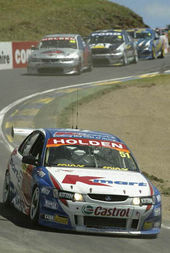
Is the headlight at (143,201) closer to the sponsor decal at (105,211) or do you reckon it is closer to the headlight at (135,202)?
the headlight at (135,202)

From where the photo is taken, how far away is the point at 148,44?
38.8m

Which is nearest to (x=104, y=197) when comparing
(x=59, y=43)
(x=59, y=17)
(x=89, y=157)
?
(x=89, y=157)

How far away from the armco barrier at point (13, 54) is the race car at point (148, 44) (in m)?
7.02

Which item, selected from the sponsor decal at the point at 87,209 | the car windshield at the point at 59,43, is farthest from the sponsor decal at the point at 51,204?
the car windshield at the point at 59,43

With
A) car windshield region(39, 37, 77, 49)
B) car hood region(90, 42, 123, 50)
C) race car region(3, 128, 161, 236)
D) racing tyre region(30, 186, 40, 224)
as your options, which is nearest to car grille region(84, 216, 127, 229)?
race car region(3, 128, 161, 236)

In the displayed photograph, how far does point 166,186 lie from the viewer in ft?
42.9

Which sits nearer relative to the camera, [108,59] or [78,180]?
[78,180]

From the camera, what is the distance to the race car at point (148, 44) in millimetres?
38656

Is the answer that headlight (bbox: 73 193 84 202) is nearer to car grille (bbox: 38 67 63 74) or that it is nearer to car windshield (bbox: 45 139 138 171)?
car windshield (bbox: 45 139 138 171)

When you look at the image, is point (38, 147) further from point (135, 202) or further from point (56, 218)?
point (135, 202)

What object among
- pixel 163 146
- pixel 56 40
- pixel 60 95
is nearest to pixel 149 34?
pixel 56 40

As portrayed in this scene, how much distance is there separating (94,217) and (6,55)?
26.0 metres

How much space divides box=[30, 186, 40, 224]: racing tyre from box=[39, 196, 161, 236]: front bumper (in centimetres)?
9

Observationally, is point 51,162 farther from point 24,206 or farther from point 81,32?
point 81,32
